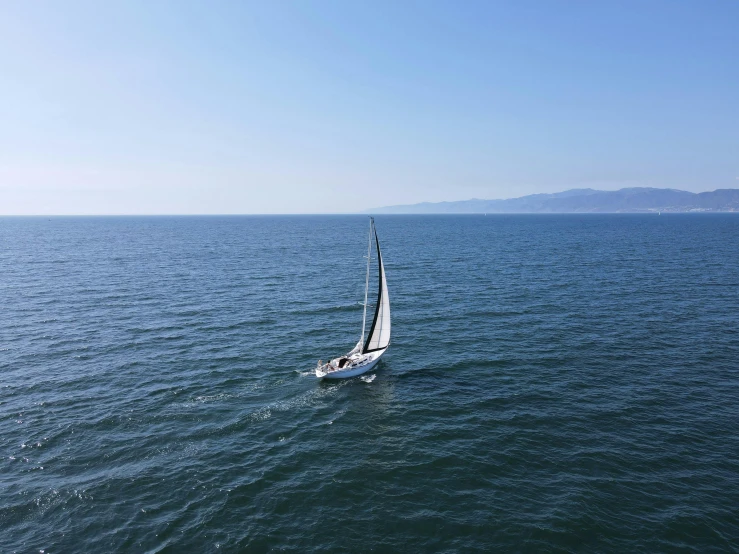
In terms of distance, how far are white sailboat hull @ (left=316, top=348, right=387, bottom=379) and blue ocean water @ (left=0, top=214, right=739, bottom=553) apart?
0.95 metres

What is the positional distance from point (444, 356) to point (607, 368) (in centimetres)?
1818

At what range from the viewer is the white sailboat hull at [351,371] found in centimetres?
4403

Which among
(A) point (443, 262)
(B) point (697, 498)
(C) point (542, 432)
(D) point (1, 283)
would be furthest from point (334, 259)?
(B) point (697, 498)

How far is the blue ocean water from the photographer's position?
25172 mm

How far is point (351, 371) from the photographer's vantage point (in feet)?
149

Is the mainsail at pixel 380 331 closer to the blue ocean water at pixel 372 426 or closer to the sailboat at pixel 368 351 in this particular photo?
the sailboat at pixel 368 351

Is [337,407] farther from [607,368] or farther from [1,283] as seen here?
[1,283]

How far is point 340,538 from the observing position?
24531 millimetres

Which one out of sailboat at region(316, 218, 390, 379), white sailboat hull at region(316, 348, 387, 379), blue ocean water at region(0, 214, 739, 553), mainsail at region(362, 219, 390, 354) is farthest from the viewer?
mainsail at region(362, 219, 390, 354)

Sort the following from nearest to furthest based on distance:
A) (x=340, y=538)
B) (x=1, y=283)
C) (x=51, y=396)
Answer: (x=340, y=538), (x=51, y=396), (x=1, y=283)

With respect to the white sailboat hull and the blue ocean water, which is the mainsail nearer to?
the white sailboat hull

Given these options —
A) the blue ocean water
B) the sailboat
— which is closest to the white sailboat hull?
the sailboat

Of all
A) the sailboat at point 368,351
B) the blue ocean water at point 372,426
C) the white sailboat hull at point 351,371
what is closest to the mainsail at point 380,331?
the sailboat at point 368,351

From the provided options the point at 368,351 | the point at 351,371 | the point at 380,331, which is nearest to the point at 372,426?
the point at 351,371
